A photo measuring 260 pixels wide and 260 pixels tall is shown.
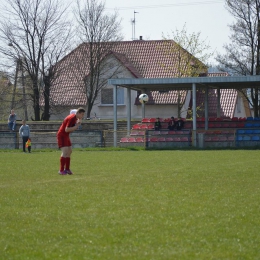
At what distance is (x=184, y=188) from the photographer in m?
12.6

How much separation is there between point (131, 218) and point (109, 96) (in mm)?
48751

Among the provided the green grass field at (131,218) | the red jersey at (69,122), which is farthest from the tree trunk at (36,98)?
the green grass field at (131,218)

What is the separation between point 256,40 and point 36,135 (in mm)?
18150

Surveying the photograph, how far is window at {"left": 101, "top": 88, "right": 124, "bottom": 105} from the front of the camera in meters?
57.2

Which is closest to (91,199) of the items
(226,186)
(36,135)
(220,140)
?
(226,186)

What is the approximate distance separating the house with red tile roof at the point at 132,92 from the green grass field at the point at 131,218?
1628 inches

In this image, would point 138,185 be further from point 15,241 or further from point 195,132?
point 195,132

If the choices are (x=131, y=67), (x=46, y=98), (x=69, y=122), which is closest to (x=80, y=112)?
(x=69, y=122)

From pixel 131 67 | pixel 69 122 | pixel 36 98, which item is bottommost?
pixel 69 122

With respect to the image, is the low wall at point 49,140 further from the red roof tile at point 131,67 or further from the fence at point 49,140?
the red roof tile at point 131,67

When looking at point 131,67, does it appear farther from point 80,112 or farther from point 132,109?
point 80,112

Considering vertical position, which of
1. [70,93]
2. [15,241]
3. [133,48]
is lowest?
[15,241]

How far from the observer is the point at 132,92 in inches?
2244

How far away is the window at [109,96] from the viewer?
5716 cm
